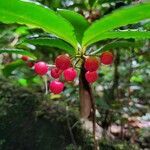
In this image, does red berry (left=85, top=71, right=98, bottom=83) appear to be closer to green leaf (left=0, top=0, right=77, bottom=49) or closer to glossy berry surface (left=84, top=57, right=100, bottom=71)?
glossy berry surface (left=84, top=57, right=100, bottom=71)

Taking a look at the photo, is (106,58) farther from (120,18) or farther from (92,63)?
(120,18)

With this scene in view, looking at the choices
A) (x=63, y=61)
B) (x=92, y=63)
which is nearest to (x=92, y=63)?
(x=92, y=63)

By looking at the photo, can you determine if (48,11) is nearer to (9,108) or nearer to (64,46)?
(64,46)

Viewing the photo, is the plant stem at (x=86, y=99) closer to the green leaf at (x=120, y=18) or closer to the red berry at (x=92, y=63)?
the red berry at (x=92, y=63)

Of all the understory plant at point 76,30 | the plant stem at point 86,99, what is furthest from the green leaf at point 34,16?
the plant stem at point 86,99

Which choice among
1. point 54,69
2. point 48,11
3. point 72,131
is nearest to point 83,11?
point 72,131

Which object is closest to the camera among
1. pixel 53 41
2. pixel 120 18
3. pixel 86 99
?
pixel 120 18
